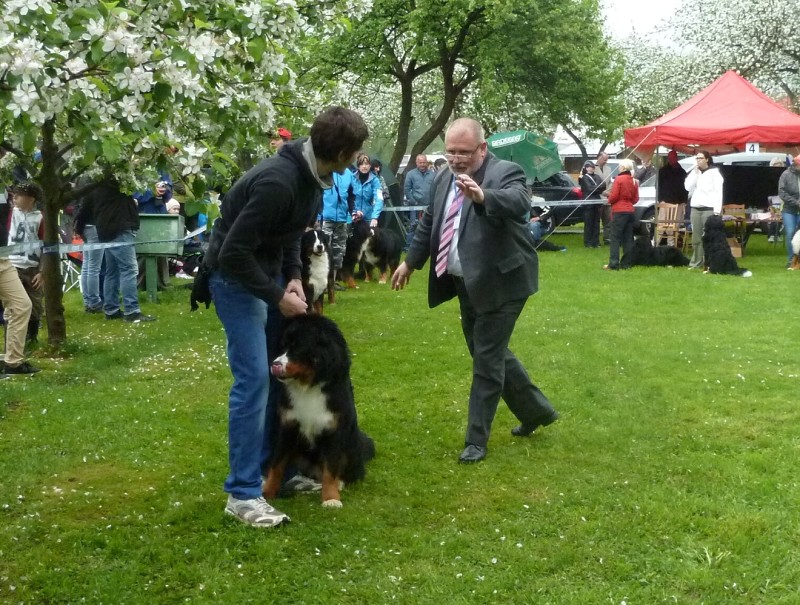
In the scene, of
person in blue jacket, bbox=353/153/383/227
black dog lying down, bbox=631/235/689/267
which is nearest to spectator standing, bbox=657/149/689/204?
black dog lying down, bbox=631/235/689/267

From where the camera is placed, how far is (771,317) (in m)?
11.9

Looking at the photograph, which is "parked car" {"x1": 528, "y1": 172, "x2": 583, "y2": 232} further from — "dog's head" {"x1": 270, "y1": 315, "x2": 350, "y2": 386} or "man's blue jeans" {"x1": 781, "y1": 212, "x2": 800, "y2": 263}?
"dog's head" {"x1": 270, "y1": 315, "x2": 350, "y2": 386}

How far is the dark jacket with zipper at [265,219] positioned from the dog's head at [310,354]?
1.01ft

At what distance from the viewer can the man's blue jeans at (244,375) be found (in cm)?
474

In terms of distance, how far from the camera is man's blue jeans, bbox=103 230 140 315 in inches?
474

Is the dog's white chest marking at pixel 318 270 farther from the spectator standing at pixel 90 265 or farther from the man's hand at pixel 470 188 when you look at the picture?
the man's hand at pixel 470 188

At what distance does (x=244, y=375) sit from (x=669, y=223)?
16557mm

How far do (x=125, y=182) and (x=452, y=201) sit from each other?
4261mm

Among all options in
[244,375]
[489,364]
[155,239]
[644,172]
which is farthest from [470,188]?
[644,172]

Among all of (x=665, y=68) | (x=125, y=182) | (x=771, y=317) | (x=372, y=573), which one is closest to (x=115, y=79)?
(x=372, y=573)

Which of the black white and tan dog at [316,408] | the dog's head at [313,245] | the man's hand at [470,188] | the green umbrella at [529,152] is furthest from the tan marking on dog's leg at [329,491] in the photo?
the green umbrella at [529,152]

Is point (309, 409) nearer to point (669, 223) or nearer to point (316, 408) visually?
point (316, 408)

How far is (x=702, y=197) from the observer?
17.5 meters

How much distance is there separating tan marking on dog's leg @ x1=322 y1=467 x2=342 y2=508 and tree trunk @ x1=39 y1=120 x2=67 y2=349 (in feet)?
17.4
